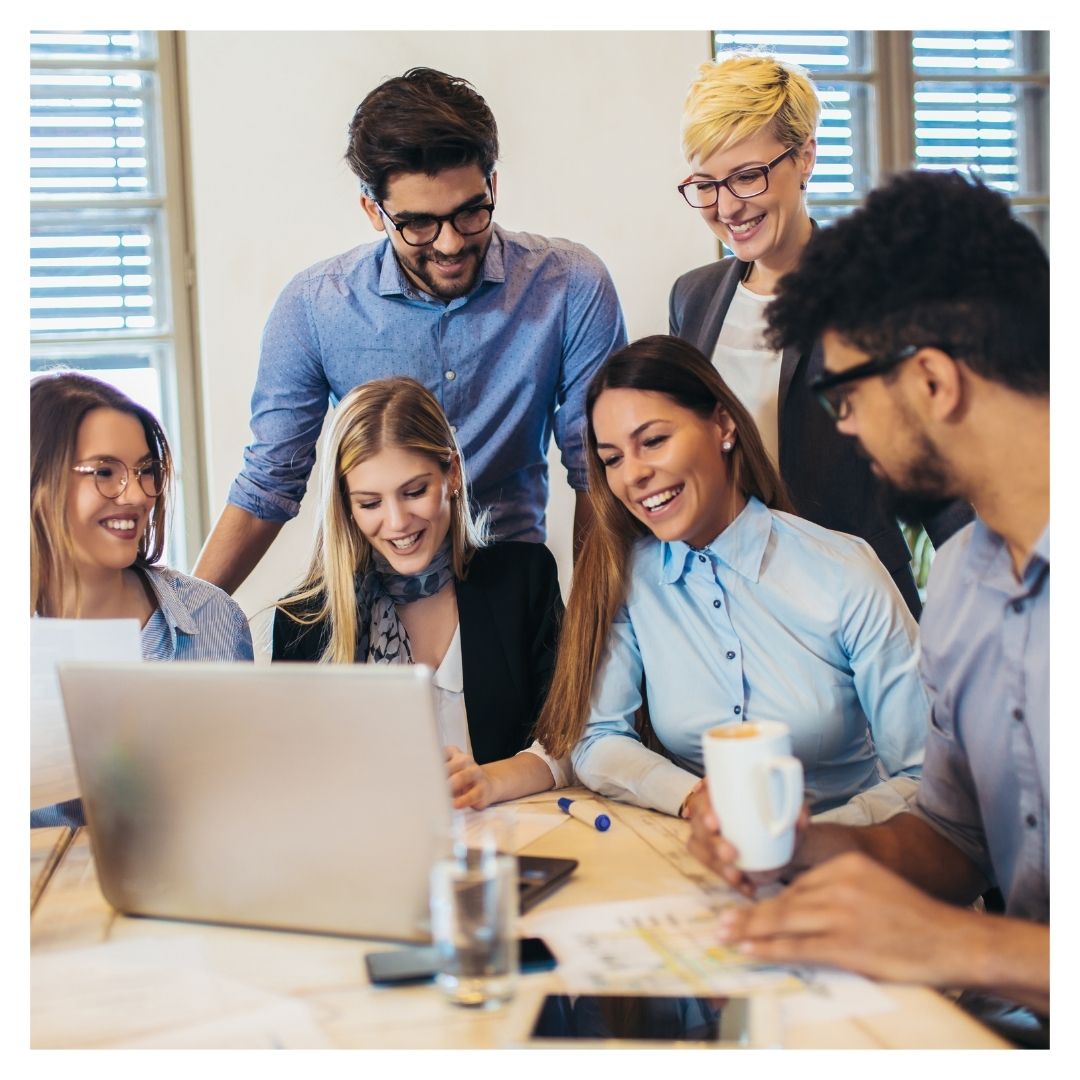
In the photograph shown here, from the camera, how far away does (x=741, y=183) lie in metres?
1.87

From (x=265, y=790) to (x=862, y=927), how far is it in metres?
0.54

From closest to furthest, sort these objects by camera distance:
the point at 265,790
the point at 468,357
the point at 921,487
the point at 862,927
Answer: the point at 862,927 < the point at 265,790 < the point at 921,487 < the point at 468,357

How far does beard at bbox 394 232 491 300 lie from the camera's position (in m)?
1.84

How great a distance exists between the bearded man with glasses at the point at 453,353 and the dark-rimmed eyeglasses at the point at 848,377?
2.47ft

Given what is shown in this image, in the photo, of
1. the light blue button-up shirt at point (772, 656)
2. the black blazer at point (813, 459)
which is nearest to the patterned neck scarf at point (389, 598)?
the light blue button-up shirt at point (772, 656)

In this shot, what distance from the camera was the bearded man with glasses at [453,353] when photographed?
189cm

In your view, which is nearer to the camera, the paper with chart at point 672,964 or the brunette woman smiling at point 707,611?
the paper with chart at point 672,964

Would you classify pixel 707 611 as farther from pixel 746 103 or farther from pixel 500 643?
pixel 746 103

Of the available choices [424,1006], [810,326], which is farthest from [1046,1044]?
[810,326]

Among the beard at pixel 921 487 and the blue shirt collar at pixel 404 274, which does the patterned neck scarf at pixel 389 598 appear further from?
the beard at pixel 921 487

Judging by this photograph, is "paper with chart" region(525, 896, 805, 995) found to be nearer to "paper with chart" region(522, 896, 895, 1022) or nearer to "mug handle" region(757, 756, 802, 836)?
"paper with chart" region(522, 896, 895, 1022)

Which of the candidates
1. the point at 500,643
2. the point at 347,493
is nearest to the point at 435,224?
the point at 347,493

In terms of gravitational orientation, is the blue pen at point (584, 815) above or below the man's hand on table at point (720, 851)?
below

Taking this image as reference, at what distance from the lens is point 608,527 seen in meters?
1.72
